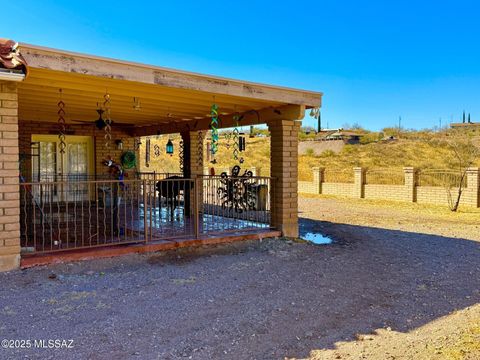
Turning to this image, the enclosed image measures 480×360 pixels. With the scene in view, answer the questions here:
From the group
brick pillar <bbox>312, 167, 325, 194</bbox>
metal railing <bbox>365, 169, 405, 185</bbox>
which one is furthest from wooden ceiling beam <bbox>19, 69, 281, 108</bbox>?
brick pillar <bbox>312, 167, 325, 194</bbox>

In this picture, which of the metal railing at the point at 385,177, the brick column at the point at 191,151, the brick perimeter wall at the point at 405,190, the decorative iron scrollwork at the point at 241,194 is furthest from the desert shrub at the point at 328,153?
the decorative iron scrollwork at the point at 241,194

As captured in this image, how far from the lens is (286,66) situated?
32.1m

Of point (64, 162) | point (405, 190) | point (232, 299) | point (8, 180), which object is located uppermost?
point (64, 162)

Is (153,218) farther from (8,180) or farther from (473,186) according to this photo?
(473,186)

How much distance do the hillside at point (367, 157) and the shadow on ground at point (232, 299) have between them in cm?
1848

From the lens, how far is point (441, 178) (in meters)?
15.0

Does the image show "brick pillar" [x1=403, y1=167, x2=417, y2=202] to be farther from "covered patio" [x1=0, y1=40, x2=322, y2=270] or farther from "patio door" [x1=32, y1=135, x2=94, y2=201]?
"patio door" [x1=32, y1=135, x2=94, y2=201]

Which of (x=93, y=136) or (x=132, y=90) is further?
(x=93, y=136)

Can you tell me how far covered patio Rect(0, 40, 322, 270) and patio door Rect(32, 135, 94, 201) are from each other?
29 mm

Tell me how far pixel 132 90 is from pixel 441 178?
12.5 m

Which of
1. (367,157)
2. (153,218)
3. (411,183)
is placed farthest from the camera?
(367,157)

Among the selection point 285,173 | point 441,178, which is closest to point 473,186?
point 441,178

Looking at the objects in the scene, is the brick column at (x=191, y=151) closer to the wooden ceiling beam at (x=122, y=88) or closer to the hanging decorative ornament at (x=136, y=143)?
the hanging decorative ornament at (x=136, y=143)

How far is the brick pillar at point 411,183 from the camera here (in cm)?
1555
